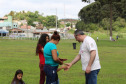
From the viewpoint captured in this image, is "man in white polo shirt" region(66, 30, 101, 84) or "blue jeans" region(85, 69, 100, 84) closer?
"man in white polo shirt" region(66, 30, 101, 84)

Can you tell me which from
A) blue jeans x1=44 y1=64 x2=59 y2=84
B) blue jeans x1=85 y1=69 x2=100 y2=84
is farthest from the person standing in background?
blue jeans x1=85 y1=69 x2=100 y2=84

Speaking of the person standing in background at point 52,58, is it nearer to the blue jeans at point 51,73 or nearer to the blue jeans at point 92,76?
the blue jeans at point 51,73

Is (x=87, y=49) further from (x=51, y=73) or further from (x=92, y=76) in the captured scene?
(x=51, y=73)

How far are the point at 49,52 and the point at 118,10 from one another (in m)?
61.4

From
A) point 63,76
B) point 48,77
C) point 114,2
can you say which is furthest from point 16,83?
point 114,2

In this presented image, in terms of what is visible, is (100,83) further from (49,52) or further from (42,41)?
(49,52)

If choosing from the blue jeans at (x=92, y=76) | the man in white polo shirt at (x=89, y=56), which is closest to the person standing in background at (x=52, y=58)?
the man in white polo shirt at (x=89, y=56)

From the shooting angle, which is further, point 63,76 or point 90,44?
point 63,76

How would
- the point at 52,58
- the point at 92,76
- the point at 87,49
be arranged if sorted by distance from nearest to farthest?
the point at 87,49 → the point at 92,76 → the point at 52,58

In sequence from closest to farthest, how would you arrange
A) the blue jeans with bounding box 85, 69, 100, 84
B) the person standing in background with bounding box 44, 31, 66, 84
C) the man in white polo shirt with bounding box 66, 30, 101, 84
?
1. the man in white polo shirt with bounding box 66, 30, 101, 84
2. the blue jeans with bounding box 85, 69, 100, 84
3. the person standing in background with bounding box 44, 31, 66, 84

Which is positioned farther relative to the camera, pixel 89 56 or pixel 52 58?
pixel 52 58

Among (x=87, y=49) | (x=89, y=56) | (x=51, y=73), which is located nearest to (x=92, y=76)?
(x=89, y=56)

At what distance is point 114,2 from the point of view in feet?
201

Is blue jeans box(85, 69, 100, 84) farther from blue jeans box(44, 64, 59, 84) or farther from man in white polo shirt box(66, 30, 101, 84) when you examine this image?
blue jeans box(44, 64, 59, 84)
